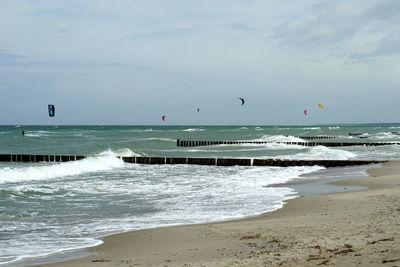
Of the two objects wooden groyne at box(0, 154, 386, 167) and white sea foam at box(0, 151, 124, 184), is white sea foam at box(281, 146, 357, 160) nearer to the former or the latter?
wooden groyne at box(0, 154, 386, 167)

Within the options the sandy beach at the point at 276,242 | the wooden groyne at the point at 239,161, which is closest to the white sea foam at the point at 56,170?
the wooden groyne at the point at 239,161

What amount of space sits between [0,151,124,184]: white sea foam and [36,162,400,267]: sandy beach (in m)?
14.1

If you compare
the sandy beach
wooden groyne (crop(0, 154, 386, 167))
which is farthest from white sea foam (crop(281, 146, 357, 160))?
the sandy beach

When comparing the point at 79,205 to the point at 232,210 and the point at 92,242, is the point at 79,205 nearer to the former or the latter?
the point at 232,210

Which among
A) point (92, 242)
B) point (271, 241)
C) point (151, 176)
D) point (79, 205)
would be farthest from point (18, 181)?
point (271, 241)

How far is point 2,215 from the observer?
463 inches

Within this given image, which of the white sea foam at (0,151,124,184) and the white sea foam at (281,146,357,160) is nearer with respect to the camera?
the white sea foam at (0,151,124,184)

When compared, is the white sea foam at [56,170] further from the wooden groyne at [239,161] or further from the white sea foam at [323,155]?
the white sea foam at [323,155]

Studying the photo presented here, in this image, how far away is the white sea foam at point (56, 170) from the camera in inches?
859

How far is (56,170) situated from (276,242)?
18.9m

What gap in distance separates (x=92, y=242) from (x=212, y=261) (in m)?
2.80

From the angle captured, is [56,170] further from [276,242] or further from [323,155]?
[323,155]

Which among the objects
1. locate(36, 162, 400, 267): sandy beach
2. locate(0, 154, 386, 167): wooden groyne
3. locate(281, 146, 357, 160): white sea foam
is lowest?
locate(281, 146, 357, 160): white sea foam

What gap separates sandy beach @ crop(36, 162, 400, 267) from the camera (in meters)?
6.22
